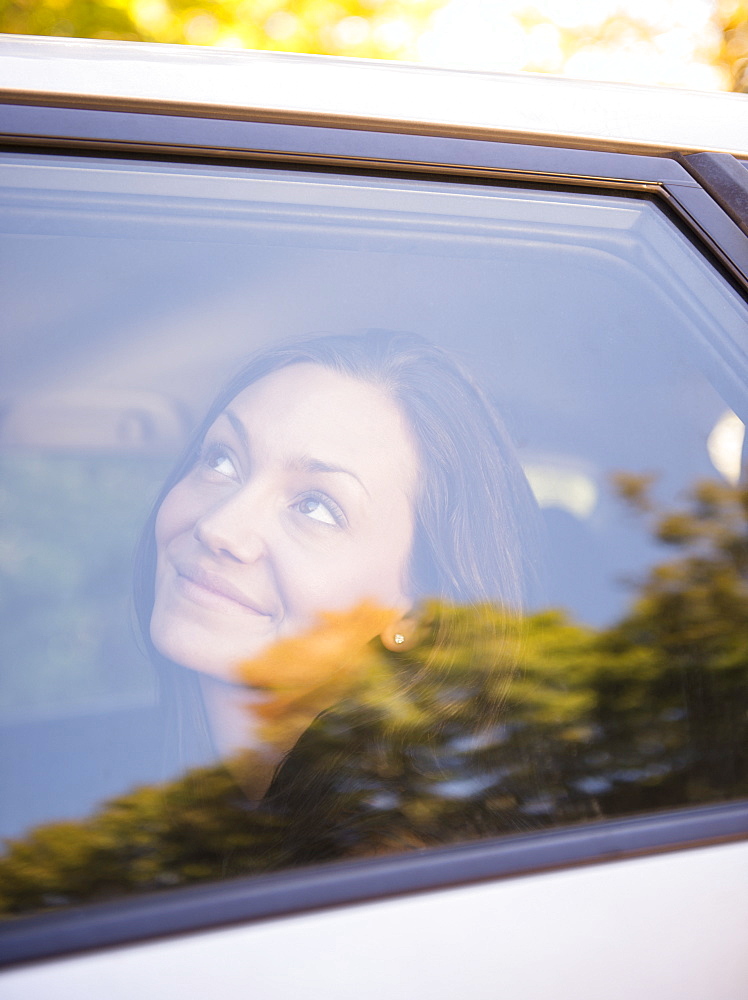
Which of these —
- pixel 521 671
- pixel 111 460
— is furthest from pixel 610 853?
pixel 111 460

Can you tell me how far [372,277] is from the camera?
123 cm

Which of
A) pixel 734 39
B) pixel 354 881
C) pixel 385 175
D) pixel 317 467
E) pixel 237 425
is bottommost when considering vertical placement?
pixel 354 881

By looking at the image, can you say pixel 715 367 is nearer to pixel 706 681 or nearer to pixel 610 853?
pixel 706 681

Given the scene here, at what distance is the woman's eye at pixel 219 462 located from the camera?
1.26 m

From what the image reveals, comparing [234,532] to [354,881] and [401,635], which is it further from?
[354,881]

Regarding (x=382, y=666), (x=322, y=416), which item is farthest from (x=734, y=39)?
(x=382, y=666)

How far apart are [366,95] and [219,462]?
55cm

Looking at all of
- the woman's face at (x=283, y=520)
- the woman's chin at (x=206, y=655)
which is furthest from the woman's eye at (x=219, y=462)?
the woman's chin at (x=206, y=655)

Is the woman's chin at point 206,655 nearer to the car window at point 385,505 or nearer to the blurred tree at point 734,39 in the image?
the car window at point 385,505

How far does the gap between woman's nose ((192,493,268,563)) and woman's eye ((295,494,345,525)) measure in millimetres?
59

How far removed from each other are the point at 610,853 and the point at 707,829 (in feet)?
0.43

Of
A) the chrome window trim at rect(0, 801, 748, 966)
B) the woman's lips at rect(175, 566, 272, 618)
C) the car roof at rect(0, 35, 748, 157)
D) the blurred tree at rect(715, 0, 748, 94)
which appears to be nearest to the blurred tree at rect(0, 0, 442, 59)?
the blurred tree at rect(715, 0, 748, 94)

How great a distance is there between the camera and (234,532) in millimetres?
1218

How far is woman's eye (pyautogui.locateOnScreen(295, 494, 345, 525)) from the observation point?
122 cm
